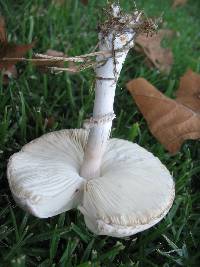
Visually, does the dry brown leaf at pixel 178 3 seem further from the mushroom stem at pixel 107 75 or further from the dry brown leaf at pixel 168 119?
the mushroom stem at pixel 107 75

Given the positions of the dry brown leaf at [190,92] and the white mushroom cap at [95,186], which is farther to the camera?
the dry brown leaf at [190,92]

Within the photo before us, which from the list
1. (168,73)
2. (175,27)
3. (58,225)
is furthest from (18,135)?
(175,27)

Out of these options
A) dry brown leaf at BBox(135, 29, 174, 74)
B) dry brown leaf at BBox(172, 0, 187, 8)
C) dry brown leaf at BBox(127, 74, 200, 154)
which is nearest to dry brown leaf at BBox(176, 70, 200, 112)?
dry brown leaf at BBox(127, 74, 200, 154)

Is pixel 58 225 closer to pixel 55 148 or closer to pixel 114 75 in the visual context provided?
pixel 55 148

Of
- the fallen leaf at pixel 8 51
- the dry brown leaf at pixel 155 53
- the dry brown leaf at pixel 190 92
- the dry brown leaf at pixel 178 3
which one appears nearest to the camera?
the fallen leaf at pixel 8 51

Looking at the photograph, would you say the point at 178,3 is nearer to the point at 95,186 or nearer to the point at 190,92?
the point at 190,92

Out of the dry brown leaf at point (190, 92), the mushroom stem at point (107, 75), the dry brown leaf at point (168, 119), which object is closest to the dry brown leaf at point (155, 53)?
the dry brown leaf at point (190, 92)
